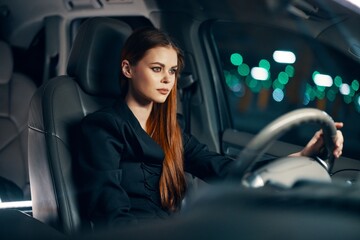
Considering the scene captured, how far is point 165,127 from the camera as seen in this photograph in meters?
2.00

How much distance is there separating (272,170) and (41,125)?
0.96m

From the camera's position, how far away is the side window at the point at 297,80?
203 cm

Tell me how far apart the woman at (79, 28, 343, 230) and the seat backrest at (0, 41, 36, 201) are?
111 centimetres

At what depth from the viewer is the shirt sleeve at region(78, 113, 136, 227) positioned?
5.48 ft

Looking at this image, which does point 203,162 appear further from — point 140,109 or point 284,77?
point 284,77

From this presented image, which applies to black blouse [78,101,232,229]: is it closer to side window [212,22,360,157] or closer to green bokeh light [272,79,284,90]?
side window [212,22,360,157]

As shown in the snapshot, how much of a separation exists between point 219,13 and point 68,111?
2.52ft

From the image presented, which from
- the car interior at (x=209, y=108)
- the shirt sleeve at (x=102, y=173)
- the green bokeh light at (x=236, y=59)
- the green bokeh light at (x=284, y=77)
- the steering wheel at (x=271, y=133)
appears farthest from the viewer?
the green bokeh light at (x=284, y=77)

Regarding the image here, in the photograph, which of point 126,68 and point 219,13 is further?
point 219,13

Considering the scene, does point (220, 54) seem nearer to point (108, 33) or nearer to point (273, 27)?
point (273, 27)

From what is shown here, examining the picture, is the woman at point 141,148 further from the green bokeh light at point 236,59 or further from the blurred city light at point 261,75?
the blurred city light at point 261,75

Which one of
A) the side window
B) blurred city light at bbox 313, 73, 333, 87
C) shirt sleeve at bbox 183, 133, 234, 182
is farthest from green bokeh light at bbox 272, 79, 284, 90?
shirt sleeve at bbox 183, 133, 234, 182

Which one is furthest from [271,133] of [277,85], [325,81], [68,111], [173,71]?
[277,85]

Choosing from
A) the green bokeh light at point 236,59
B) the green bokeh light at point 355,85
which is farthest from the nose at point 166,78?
the green bokeh light at point 236,59
